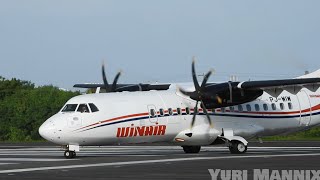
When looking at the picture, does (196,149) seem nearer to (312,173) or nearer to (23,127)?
(312,173)

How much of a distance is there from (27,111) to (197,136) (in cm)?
4298

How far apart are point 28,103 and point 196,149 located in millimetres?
44697

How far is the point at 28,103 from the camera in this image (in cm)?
7875

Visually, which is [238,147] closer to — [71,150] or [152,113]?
[152,113]

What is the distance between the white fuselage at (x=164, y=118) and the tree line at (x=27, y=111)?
129 feet

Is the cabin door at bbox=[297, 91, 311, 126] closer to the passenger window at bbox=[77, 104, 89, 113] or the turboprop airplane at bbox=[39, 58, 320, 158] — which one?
the turboprop airplane at bbox=[39, 58, 320, 158]

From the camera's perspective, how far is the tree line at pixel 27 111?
73375 mm

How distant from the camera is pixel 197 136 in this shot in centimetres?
3466

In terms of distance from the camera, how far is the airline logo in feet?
108

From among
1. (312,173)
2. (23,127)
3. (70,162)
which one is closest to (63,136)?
(70,162)

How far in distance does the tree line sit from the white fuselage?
39.4 metres

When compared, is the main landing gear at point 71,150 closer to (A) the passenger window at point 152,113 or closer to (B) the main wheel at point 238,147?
(A) the passenger window at point 152,113

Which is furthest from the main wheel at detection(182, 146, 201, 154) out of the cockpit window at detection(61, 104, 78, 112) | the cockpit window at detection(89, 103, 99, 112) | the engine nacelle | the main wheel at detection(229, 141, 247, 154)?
the cockpit window at detection(61, 104, 78, 112)

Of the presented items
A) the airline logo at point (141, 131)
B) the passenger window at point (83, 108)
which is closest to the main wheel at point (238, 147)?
the airline logo at point (141, 131)
